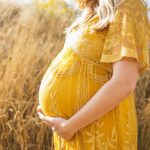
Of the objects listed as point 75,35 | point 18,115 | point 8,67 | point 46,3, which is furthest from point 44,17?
point 75,35

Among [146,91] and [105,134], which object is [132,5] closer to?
[105,134]

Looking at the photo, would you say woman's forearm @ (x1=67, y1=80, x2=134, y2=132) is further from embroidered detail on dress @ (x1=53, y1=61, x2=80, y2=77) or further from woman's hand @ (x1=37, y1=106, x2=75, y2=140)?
embroidered detail on dress @ (x1=53, y1=61, x2=80, y2=77)

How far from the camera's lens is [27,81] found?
13.8 ft

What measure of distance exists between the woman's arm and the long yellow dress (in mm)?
37

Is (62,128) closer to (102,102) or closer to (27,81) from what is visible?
(102,102)

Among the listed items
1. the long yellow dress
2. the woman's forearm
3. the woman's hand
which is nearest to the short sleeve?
the long yellow dress

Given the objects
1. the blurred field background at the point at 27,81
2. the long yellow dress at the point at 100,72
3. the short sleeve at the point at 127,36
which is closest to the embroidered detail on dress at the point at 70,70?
the long yellow dress at the point at 100,72

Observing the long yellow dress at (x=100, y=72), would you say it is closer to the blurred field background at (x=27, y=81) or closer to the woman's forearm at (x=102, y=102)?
the woman's forearm at (x=102, y=102)

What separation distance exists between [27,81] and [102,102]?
219cm

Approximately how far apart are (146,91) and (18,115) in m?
1.12

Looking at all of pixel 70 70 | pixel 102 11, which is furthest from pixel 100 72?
pixel 102 11

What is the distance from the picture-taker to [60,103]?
7.26 ft

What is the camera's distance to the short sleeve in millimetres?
2057

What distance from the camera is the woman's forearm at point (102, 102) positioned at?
2066mm
